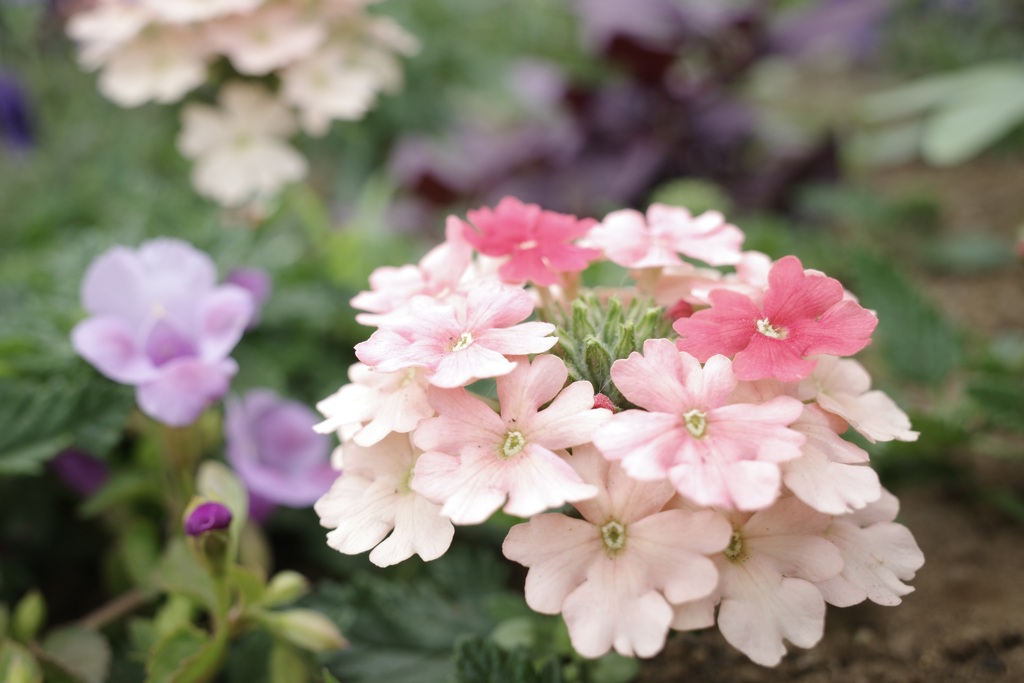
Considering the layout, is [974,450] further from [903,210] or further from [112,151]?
[112,151]

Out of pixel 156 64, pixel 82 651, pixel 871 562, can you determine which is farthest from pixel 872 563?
pixel 156 64

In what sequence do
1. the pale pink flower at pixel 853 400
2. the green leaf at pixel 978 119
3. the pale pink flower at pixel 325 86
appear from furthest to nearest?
1. the pale pink flower at pixel 325 86
2. the green leaf at pixel 978 119
3. the pale pink flower at pixel 853 400

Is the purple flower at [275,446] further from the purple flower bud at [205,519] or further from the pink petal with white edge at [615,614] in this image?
the pink petal with white edge at [615,614]

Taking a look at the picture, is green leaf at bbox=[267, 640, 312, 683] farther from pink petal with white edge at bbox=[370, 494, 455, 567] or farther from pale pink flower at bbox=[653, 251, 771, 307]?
pale pink flower at bbox=[653, 251, 771, 307]

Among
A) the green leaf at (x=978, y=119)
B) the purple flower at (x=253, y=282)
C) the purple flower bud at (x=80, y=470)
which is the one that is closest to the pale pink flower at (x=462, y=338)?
the purple flower at (x=253, y=282)

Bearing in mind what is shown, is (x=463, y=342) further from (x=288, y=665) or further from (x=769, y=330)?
(x=288, y=665)

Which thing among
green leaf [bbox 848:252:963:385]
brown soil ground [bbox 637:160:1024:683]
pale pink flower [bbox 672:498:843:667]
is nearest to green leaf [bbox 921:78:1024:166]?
green leaf [bbox 848:252:963:385]
